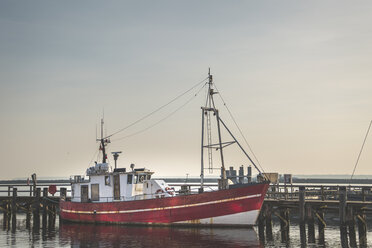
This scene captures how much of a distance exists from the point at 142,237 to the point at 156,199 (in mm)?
4240

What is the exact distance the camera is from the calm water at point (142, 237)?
88.4 feet

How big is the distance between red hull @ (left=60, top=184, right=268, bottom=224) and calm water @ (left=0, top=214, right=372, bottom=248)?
801 mm

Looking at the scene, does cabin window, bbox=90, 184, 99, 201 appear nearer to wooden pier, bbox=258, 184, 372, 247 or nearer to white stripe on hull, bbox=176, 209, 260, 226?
white stripe on hull, bbox=176, 209, 260, 226

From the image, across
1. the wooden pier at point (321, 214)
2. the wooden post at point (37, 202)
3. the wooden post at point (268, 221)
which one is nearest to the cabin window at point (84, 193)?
the wooden post at point (37, 202)

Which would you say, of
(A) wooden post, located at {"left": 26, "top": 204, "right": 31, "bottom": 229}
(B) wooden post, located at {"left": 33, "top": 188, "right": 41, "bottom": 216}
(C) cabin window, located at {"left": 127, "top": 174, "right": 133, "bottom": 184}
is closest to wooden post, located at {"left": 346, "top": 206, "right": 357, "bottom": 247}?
(C) cabin window, located at {"left": 127, "top": 174, "right": 133, "bottom": 184}

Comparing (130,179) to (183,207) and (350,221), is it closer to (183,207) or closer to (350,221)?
(183,207)

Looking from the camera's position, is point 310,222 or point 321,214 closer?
point 310,222

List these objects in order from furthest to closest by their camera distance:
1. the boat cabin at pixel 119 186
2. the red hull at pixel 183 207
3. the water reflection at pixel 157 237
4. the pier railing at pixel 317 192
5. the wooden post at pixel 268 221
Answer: the boat cabin at pixel 119 186, the wooden post at pixel 268 221, the pier railing at pixel 317 192, the red hull at pixel 183 207, the water reflection at pixel 157 237

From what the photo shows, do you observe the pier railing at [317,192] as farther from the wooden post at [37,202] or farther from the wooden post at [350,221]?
the wooden post at [37,202]

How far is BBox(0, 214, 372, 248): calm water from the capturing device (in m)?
26.9

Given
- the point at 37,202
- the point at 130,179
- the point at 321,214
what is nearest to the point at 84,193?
the point at 130,179

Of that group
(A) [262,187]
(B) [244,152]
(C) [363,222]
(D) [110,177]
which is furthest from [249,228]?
(D) [110,177]

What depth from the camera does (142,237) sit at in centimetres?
2927

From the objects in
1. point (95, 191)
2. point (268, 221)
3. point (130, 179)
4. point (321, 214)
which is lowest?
point (268, 221)
